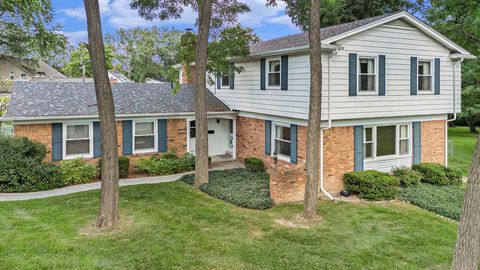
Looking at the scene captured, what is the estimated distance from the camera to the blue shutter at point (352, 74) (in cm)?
1226

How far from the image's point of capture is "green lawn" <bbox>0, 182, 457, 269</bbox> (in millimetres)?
6969

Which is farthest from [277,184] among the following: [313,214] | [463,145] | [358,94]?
[463,145]

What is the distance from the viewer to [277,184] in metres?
10.9

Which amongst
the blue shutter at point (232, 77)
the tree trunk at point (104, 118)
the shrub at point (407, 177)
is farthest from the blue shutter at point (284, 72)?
the tree trunk at point (104, 118)

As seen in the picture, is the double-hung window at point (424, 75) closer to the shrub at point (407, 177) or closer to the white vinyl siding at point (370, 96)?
the white vinyl siding at point (370, 96)

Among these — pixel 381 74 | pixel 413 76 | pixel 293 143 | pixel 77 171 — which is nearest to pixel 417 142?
pixel 413 76

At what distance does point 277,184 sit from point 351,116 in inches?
146

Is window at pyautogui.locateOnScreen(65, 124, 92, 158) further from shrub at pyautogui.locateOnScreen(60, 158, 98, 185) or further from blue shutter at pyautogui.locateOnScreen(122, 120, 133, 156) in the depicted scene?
blue shutter at pyautogui.locateOnScreen(122, 120, 133, 156)

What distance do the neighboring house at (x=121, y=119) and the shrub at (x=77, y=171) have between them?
0.69 m

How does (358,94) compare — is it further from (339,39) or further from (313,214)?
(313,214)

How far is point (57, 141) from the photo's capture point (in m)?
13.8

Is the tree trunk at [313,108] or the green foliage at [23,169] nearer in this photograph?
the tree trunk at [313,108]

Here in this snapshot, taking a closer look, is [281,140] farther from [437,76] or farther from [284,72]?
[437,76]

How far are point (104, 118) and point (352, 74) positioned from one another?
26.4ft
